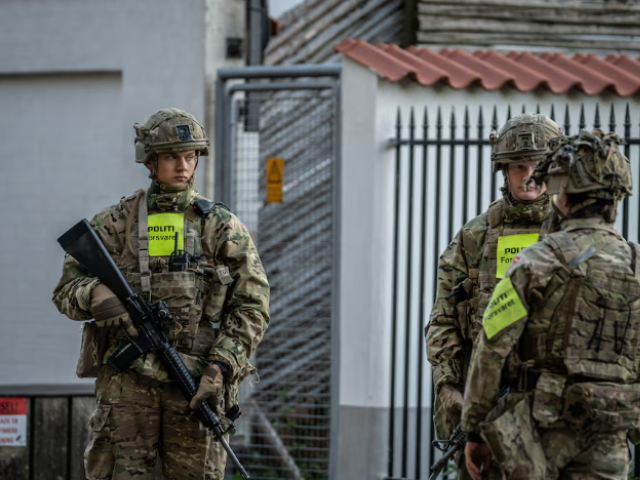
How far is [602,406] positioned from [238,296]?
6.20ft

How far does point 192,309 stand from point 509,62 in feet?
12.8

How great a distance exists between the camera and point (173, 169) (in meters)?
4.59

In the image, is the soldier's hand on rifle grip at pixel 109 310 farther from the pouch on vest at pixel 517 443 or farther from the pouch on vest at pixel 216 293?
the pouch on vest at pixel 517 443

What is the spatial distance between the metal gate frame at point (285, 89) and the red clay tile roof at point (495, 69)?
1.03 ft

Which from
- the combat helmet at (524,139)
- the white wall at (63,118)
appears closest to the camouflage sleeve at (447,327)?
the combat helmet at (524,139)

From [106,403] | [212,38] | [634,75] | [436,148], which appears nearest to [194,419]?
[106,403]

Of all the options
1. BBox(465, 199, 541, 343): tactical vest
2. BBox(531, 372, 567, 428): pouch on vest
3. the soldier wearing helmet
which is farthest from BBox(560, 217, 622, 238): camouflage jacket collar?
BBox(465, 199, 541, 343): tactical vest

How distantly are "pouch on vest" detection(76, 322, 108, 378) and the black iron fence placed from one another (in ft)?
8.39

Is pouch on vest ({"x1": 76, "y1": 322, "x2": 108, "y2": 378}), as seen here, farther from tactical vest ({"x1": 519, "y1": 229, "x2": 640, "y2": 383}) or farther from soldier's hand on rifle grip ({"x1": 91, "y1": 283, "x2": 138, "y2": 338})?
tactical vest ({"x1": 519, "y1": 229, "x2": 640, "y2": 383})

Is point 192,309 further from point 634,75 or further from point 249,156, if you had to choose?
point 634,75

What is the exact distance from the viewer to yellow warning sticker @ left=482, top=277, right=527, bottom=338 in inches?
129

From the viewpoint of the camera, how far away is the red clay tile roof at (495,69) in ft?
22.2

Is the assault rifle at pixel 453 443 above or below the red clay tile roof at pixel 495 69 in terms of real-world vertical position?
below

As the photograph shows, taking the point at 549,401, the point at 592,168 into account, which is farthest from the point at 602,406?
the point at 592,168
